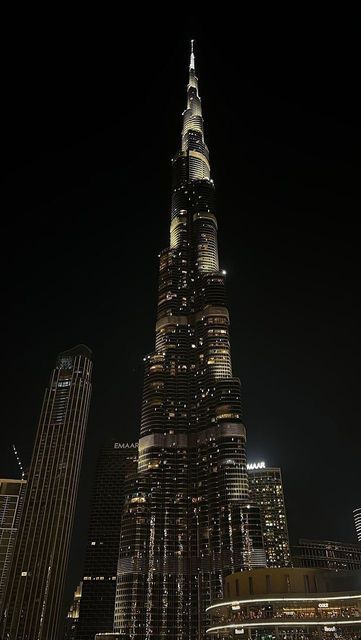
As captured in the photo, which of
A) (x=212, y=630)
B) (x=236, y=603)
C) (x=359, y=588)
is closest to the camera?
(x=359, y=588)

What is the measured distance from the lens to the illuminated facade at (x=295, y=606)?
456ft

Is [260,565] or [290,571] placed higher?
[260,565]

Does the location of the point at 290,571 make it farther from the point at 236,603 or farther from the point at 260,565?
the point at 260,565

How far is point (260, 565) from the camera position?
19975 cm

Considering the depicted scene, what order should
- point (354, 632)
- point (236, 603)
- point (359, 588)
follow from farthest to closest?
1. point (236, 603)
2. point (359, 588)
3. point (354, 632)

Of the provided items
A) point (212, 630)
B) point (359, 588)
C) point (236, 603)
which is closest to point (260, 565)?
point (212, 630)

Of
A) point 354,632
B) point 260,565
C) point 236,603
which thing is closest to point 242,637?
point 236,603

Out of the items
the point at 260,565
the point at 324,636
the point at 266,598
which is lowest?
the point at 324,636

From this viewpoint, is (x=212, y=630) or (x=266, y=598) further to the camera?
(x=212, y=630)

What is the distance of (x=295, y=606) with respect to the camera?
475 ft

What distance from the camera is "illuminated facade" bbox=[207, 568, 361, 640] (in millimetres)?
138875

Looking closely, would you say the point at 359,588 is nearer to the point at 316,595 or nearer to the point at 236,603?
the point at 316,595

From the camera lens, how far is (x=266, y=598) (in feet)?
481

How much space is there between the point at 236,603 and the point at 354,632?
33002 mm
